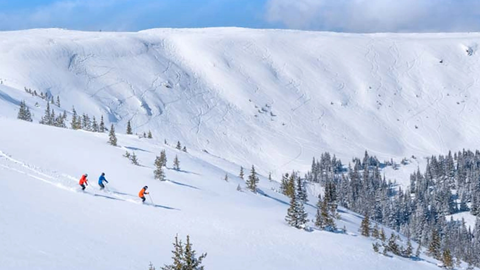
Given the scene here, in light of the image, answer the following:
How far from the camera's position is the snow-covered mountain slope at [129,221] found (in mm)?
16906

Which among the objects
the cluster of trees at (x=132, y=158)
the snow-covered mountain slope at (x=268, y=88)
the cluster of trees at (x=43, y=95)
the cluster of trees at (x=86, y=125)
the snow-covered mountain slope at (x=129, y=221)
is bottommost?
the snow-covered mountain slope at (x=129, y=221)

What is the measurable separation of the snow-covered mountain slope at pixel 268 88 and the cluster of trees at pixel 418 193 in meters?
5.28

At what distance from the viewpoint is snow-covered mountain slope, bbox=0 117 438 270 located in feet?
55.5

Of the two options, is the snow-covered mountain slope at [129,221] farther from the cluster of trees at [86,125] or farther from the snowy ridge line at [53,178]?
the cluster of trees at [86,125]

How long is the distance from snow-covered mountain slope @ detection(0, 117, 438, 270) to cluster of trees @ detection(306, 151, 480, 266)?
45.8 m

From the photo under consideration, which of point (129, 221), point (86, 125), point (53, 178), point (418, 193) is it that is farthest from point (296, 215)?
point (418, 193)

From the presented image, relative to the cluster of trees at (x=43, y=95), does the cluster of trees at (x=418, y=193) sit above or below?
below

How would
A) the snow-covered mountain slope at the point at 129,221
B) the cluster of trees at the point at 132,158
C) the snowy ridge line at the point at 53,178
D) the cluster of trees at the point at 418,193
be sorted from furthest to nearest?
1. the cluster of trees at the point at 418,193
2. the cluster of trees at the point at 132,158
3. the snowy ridge line at the point at 53,178
4. the snow-covered mountain slope at the point at 129,221

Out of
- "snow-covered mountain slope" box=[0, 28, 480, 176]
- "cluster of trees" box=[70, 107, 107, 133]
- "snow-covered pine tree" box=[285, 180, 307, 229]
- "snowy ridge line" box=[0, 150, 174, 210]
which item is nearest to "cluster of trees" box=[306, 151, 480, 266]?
"snow-covered mountain slope" box=[0, 28, 480, 176]

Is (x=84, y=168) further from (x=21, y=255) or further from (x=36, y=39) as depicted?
(x=36, y=39)

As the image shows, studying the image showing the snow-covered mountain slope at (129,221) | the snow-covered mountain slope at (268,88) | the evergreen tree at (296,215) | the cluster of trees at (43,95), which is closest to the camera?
the snow-covered mountain slope at (129,221)

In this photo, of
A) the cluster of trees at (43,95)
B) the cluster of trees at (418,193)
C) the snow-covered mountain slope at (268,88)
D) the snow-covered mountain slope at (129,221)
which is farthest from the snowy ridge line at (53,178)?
the cluster of trees at (43,95)

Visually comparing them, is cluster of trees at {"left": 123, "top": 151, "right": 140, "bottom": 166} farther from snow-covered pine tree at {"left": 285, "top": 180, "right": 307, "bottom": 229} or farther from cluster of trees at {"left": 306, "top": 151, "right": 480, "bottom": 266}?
cluster of trees at {"left": 306, "top": 151, "right": 480, "bottom": 266}

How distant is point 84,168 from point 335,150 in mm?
74913
